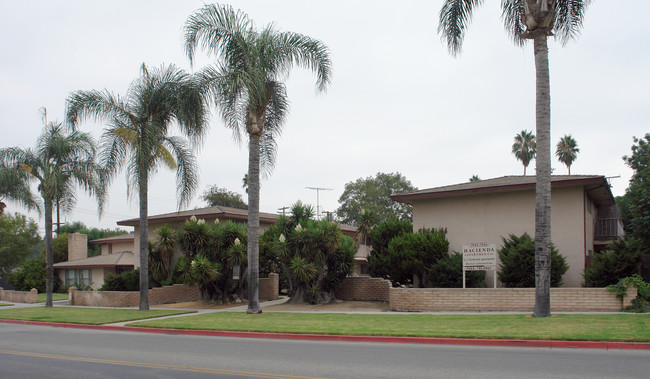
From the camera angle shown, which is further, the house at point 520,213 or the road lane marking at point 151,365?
the house at point 520,213

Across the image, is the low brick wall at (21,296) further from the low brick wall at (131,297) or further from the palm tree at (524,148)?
the palm tree at (524,148)

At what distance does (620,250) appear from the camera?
1917 cm

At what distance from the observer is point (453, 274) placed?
22.4 metres

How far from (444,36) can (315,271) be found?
11167 millimetres

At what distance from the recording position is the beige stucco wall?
71.2ft

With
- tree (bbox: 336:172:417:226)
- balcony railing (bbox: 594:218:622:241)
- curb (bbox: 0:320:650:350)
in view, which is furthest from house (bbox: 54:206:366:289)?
tree (bbox: 336:172:417:226)

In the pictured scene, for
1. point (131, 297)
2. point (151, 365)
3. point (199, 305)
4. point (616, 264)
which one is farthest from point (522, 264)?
point (131, 297)

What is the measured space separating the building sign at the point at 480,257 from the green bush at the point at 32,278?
3491 centimetres

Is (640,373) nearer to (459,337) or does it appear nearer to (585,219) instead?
(459,337)

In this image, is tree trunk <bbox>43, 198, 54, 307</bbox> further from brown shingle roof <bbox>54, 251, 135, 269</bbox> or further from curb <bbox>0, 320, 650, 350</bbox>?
curb <bbox>0, 320, 650, 350</bbox>

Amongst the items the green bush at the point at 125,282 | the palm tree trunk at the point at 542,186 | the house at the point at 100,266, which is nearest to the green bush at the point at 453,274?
the palm tree trunk at the point at 542,186

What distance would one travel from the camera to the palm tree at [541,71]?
16.1 metres

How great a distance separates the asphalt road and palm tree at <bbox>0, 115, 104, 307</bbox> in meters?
15.6

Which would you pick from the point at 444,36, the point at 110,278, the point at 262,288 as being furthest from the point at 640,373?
the point at 110,278
